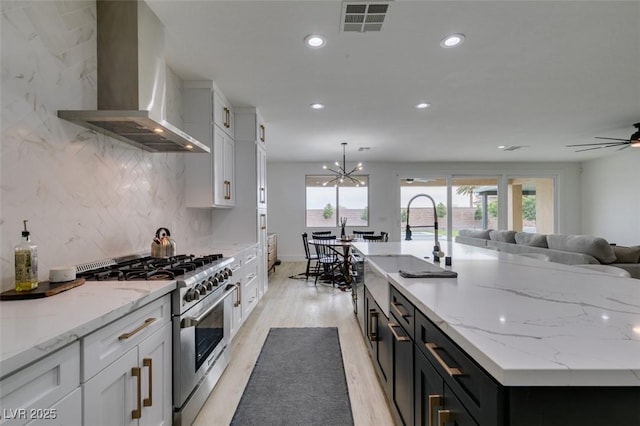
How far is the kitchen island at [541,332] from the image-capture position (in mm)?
685

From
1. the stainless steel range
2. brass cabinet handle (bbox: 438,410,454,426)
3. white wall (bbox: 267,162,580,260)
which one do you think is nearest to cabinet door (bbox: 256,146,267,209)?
the stainless steel range

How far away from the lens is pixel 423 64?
9.21 feet

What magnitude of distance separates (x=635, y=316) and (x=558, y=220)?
9.32m

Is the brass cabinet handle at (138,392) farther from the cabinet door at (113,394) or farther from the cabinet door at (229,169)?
the cabinet door at (229,169)

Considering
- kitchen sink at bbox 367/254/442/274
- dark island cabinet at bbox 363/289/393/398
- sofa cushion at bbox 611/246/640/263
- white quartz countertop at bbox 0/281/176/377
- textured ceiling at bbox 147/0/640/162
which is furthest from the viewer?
sofa cushion at bbox 611/246/640/263

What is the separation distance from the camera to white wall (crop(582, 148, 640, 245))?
6734 mm

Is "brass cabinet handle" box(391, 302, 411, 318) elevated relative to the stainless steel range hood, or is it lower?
lower

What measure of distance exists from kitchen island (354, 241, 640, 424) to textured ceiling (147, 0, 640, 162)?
6.09 ft

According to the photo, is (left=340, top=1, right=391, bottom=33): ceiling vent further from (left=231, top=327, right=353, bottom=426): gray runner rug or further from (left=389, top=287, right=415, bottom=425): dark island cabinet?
(left=231, top=327, right=353, bottom=426): gray runner rug

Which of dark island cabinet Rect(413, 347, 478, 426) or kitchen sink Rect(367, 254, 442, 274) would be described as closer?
dark island cabinet Rect(413, 347, 478, 426)

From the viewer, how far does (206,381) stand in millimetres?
2021

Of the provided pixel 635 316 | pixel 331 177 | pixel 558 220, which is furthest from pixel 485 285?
pixel 558 220

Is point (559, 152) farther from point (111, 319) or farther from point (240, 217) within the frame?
point (111, 319)

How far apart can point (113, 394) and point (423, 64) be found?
3.24 meters
